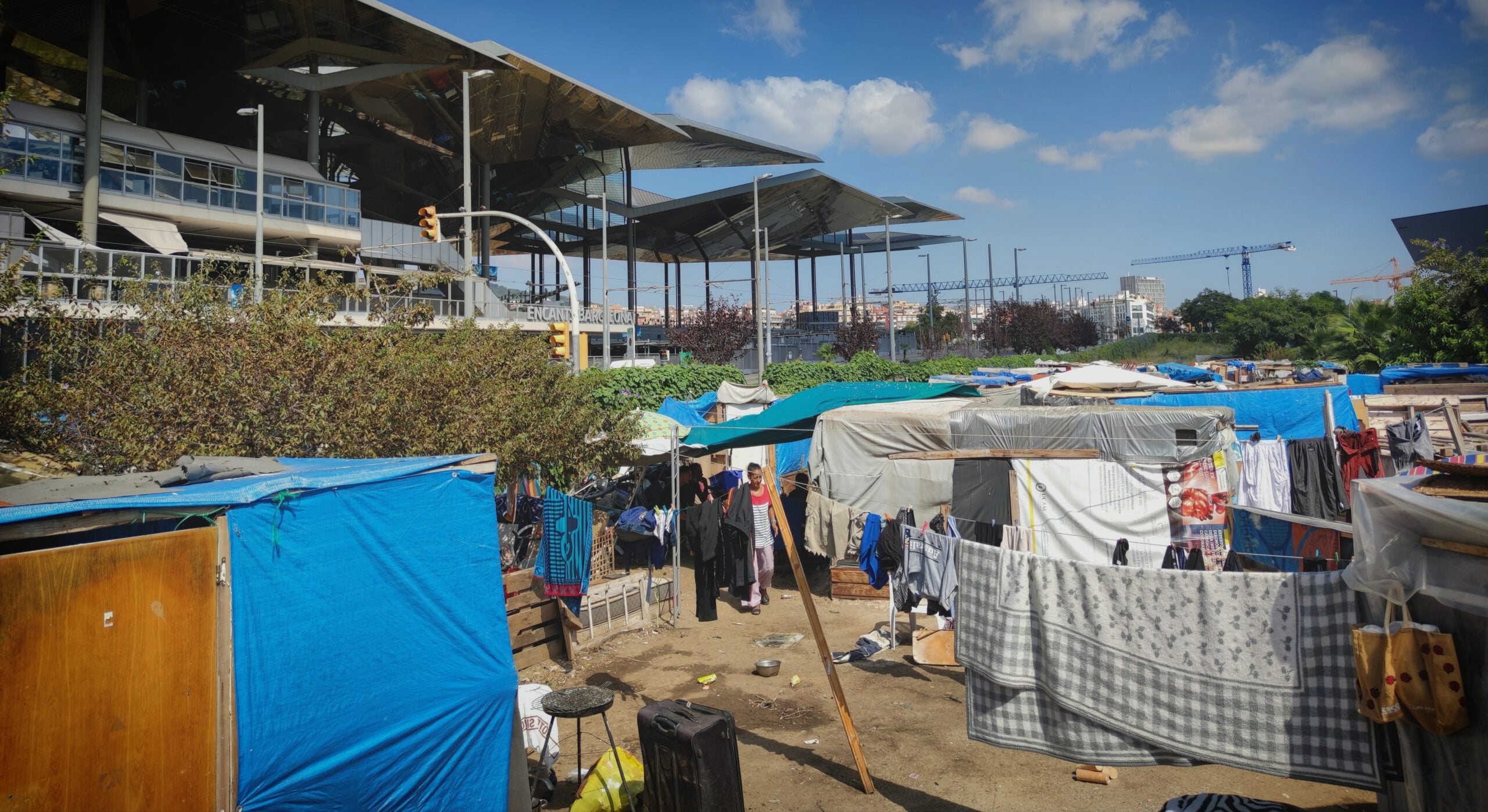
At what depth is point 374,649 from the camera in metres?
4.33

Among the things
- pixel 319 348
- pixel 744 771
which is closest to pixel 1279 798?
pixel 744 771

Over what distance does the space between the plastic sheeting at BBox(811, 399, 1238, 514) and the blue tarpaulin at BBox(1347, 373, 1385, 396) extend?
10.9 m

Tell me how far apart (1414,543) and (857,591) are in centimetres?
851

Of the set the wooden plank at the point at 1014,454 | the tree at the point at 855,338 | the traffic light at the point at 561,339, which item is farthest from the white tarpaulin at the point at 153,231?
the tree at the point at 855,338

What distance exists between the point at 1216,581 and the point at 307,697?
4.66 metres

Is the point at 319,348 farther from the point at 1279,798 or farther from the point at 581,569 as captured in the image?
the point at 1279,798

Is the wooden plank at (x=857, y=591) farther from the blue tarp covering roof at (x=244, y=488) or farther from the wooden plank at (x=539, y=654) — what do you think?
the blue tarp covering roof at (x=244, y=488)

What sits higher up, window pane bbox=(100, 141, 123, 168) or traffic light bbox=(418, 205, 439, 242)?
window pane bbox=(100, 141, 123, 168)

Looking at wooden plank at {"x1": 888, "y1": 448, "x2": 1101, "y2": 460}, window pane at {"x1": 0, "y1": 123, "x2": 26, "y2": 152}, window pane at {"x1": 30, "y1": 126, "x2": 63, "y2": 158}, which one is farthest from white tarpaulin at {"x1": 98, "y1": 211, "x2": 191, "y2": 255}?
wooden plank at {"x1": 888, "y1": 448, "x2": 1101, "y2": 460}

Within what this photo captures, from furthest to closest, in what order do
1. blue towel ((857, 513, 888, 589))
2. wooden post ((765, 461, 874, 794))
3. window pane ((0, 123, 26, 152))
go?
window pane ((0, 123, 26, 152))
blue towel ((857, 513, 888, 589))
wooden post ((765, 461, 874, 794))

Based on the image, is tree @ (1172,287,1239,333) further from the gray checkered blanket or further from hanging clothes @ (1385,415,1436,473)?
the gray checkered blanket

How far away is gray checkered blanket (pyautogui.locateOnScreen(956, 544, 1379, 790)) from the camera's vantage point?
376 cm

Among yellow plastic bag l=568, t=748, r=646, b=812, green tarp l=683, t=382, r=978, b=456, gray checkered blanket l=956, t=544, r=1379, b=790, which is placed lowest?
yellow plastic bag l=568, t=748, r=646, b=812

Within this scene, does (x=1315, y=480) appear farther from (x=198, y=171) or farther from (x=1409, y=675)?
(x=198, y=171)
